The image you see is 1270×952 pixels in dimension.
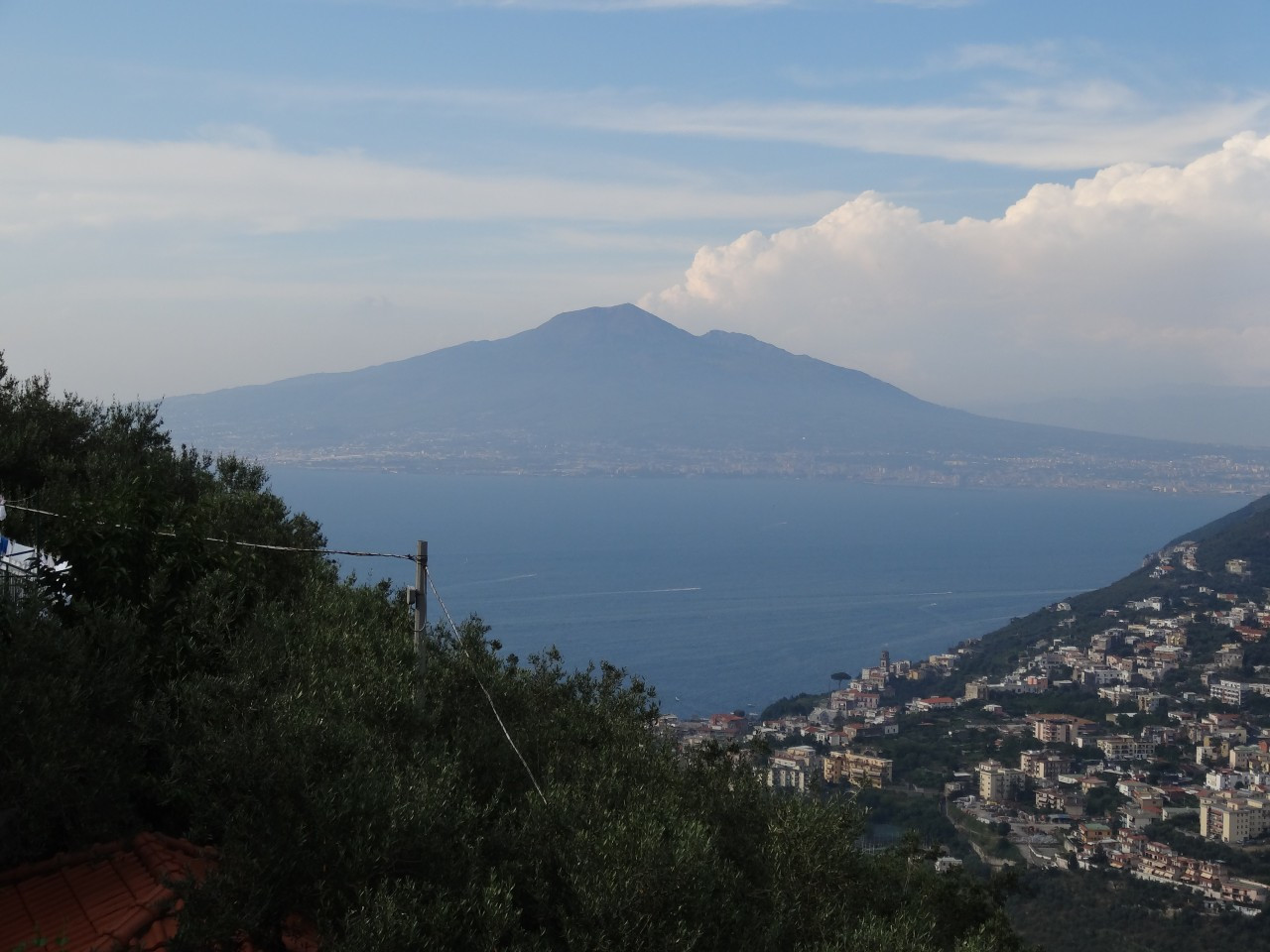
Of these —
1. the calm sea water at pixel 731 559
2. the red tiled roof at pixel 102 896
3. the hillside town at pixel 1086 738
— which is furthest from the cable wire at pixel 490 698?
the calm sea water at pixel 731 559

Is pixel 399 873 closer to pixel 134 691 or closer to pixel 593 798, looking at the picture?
pixel 593 798

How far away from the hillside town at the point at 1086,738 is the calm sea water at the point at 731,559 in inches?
360

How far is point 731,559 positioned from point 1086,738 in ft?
225

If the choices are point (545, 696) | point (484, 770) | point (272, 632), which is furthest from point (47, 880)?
point (545, 696)

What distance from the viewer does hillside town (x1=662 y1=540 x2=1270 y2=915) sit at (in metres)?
27.8

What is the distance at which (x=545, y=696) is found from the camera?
35.6 feet

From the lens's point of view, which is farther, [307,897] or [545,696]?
[545,696]

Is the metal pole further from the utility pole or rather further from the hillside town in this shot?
the hillside town

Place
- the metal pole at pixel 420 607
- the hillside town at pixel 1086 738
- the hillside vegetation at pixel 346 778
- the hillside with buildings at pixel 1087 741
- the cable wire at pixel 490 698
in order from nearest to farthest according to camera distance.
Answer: the hillside vegetation at pixel 346 778, the cable wire at pixel 490 698, the metal pole at pixel 420 607, the hillside with buildings at pixel 1087 741, the hillside town at pixel 1086 738

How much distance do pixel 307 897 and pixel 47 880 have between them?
5.18 ft

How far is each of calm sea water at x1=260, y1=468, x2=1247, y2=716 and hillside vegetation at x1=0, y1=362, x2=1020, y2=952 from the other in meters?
5.46

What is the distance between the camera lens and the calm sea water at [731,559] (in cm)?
6538

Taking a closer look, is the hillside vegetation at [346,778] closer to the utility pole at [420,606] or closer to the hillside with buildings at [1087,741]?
the utility pole at [420,606]

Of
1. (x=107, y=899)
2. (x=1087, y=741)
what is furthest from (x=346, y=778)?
(x=1087, y=741)
